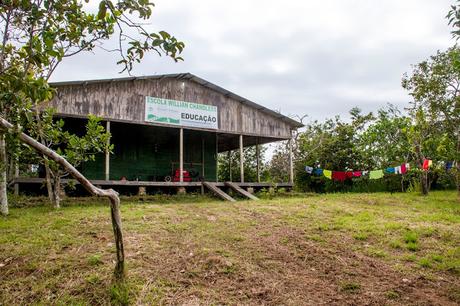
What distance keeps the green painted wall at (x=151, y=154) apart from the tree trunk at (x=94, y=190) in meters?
11.3

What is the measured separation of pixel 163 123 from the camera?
1463cm

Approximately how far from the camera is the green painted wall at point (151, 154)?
16.5 metres

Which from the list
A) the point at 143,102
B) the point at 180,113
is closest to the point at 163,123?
the point at 180,113

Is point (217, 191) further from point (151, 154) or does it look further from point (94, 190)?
point (94, 190)

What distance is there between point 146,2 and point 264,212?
6995mm

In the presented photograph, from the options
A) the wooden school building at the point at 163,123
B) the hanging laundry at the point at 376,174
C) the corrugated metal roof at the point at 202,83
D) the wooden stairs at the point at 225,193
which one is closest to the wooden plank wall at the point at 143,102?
the wooden school building at the point at 163,123

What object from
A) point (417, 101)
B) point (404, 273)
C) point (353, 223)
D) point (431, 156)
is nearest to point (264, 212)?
point (353, 223)

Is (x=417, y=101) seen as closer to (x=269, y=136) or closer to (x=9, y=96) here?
(x=269, y=136)

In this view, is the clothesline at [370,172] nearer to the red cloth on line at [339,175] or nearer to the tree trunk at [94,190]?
the red cloth on line at [339,175]

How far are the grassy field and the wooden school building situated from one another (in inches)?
209

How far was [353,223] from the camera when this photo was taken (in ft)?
27.4

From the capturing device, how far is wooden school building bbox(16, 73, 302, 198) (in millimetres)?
13250

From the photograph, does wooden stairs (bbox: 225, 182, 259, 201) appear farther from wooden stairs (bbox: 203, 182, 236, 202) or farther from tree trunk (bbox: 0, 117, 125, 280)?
tree trunk (bbox: 0, 117, 125, 280)

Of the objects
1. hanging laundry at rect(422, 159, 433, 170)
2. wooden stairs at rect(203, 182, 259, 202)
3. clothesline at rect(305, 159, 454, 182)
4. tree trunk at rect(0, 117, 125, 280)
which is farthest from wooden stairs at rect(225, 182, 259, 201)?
tree trunk at rect(0, 117, 125, 280)
